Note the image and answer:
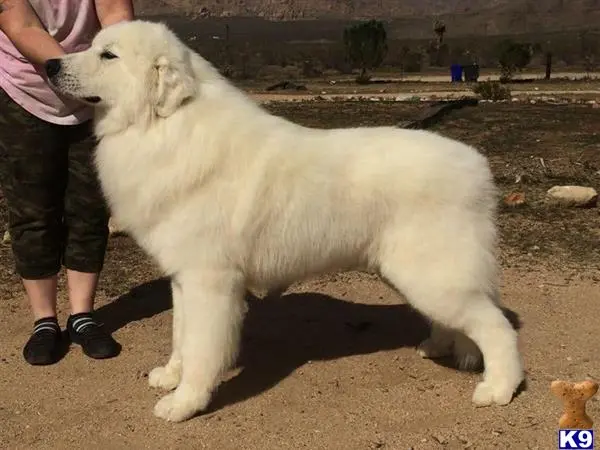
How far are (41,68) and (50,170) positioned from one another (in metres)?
0.70

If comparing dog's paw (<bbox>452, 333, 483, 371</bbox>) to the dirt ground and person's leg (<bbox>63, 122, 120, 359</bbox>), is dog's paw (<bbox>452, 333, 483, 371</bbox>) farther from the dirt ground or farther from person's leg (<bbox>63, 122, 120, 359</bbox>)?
person's leg (<bbox>63, 122, 120, 359</bbox>)

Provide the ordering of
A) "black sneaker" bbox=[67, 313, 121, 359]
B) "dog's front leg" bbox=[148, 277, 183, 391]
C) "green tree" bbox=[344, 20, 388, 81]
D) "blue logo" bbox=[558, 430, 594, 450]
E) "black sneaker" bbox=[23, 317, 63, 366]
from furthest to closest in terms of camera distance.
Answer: "green tree" bbox=[344, 20, 388, 81] < "black sneaker" bbox=[67, 313, 121, 359] < "black sneaker" bbox=[23, 317, 63, 366] < "dog's front leg" bbox=[148, 277, 183, 391] < "blue logo" bbox=[558, 430, 594, 450]

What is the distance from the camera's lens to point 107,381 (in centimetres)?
470

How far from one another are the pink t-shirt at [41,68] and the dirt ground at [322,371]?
163 cm

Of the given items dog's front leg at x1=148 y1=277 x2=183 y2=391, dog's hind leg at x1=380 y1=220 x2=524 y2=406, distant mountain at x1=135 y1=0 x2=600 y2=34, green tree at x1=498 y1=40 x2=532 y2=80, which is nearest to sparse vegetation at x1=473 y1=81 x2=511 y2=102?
green tree at x1=498 y1=40 x2=532 y2=80

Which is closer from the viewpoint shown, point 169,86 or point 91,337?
point 169,86

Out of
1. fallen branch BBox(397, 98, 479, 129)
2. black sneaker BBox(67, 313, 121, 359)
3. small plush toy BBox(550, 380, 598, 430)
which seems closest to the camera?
small plush toy BBox(550, 380, 598, 430)

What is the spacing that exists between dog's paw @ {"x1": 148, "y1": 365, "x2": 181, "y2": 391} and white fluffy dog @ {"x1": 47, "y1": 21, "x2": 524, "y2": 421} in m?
0.35

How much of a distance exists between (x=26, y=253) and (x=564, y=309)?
3921 millimetres

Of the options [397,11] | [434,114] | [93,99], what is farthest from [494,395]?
[397,11]

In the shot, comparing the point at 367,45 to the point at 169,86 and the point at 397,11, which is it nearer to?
the point at 169,86

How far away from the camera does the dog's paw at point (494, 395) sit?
14.0 ft

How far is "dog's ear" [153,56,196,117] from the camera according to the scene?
13.0ft

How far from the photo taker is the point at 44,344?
499cm
